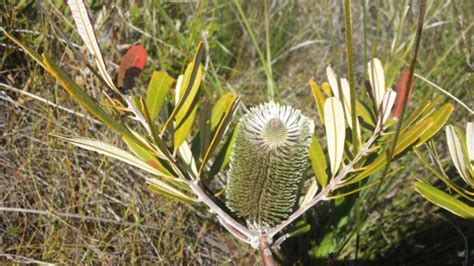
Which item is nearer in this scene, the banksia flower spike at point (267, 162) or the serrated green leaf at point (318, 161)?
the banksia flower spike at point (267, 162)

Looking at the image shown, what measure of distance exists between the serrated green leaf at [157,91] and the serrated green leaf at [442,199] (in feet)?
1.41

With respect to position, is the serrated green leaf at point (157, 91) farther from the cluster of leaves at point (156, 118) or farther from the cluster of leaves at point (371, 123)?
the cluster of leaves at point (371, 123)

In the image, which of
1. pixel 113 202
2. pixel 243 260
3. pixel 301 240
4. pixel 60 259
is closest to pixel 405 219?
pixel 301 240

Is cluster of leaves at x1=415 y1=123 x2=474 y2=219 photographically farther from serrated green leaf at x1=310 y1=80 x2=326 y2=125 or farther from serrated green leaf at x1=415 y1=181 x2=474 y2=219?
serrated green leaf at x1=310 y1=80 x2=326 y2=125

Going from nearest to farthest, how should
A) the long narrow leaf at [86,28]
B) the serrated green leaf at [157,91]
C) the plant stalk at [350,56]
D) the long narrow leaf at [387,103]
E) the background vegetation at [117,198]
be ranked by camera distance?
the plant stalk at [350,56] < the long narrow leaf at [86,28] < the serrated green leaf at [157,91] < the long narrow leaf at [387,103] < the background vegetation at [117,198]

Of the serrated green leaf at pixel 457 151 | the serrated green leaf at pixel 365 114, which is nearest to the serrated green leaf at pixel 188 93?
the serrated green leaf at pixel 365 114

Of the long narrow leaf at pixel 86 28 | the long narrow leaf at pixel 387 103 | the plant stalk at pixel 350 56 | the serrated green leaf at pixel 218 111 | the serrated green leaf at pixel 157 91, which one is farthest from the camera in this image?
the serrated green leaf at pixel 218 111

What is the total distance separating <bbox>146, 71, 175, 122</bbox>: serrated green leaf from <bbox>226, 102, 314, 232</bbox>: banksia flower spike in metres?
0.14

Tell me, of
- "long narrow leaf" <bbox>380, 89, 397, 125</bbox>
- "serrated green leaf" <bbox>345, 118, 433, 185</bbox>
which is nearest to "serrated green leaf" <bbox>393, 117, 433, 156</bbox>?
"serrated green leaf" <bbox>345, 118, 433, 185</bbox>

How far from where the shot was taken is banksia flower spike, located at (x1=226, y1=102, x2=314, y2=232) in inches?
41.5

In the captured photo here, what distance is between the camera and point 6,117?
5.88 feet

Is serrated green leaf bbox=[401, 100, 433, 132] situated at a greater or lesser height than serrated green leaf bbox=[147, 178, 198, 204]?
greater

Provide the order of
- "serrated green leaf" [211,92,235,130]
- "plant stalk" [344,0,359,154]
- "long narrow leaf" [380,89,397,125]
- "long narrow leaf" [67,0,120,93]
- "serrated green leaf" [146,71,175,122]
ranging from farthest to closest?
"serrated green leaf" [211,92,235,130], "long narrow leaf" [380,89,397,125], "serrated green leaf" [146,71,175,122], "long narrow leaf" [67,0,120,93], "plant stalk" [344,0,359,154]

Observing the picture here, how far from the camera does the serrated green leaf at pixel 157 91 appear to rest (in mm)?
1137
